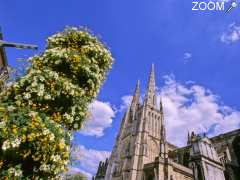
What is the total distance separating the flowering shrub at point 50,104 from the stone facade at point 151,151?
47.8 feet

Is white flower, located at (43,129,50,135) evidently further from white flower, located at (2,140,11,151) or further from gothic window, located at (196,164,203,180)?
gothic window, located at (196,164,203,180)

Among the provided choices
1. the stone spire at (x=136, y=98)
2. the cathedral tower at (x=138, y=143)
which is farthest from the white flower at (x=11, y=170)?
the stone spire at (x=136, y=98)

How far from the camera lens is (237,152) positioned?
101 feet

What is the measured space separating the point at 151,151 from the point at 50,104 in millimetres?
41582

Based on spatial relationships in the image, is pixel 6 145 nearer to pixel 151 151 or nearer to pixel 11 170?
pixel 11 170

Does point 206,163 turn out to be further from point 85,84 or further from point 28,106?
point 28,106

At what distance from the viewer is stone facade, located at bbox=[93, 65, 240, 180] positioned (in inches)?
1271

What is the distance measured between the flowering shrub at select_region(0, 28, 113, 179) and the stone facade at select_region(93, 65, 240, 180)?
14.6m

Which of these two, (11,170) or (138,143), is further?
(138,143)

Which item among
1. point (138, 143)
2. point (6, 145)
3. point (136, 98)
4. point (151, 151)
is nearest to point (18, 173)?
point (6, 145)

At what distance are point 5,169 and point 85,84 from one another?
4.18 m

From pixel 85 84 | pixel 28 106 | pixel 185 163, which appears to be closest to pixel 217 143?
pixel 185 163

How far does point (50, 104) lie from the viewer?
681 cm

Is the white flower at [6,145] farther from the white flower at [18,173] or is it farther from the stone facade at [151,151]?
the stone facade at [151,151]
